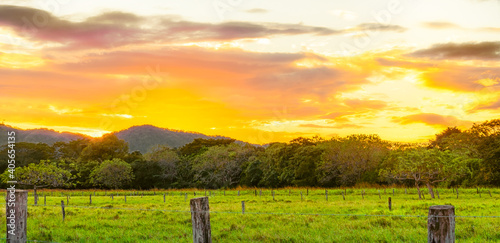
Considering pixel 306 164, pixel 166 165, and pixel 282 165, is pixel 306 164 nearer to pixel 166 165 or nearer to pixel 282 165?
pixel 282 165

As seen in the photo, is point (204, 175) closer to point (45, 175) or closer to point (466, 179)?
point (45, 175)

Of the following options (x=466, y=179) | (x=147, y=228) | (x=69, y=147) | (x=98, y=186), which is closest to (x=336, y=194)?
(x=466, y=179)

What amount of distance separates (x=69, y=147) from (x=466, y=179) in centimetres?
9338

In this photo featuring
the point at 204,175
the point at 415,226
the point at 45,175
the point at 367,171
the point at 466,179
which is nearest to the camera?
the point at 415,226

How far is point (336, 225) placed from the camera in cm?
1828

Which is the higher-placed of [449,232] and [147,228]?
[449,232]

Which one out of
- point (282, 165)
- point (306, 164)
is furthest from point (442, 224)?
point (282, 165)

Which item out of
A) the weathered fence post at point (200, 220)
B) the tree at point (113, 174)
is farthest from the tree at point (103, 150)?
the weathered fence post at point (200, 220)

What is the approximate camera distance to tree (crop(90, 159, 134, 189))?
7775 cm

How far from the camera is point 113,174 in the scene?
3076 inches

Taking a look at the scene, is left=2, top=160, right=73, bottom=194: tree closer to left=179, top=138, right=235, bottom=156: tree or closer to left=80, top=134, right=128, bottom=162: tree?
left=179, top=138, right=235, bottom=156: tree

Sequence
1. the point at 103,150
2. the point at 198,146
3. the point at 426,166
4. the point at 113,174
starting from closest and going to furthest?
the point at 426,166
the point at 113,174
the point at 198,146
the point at 103,150

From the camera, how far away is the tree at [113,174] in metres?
77.8

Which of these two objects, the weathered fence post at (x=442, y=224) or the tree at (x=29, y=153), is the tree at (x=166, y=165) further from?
the weathered fence post at (x=442, y=224)
